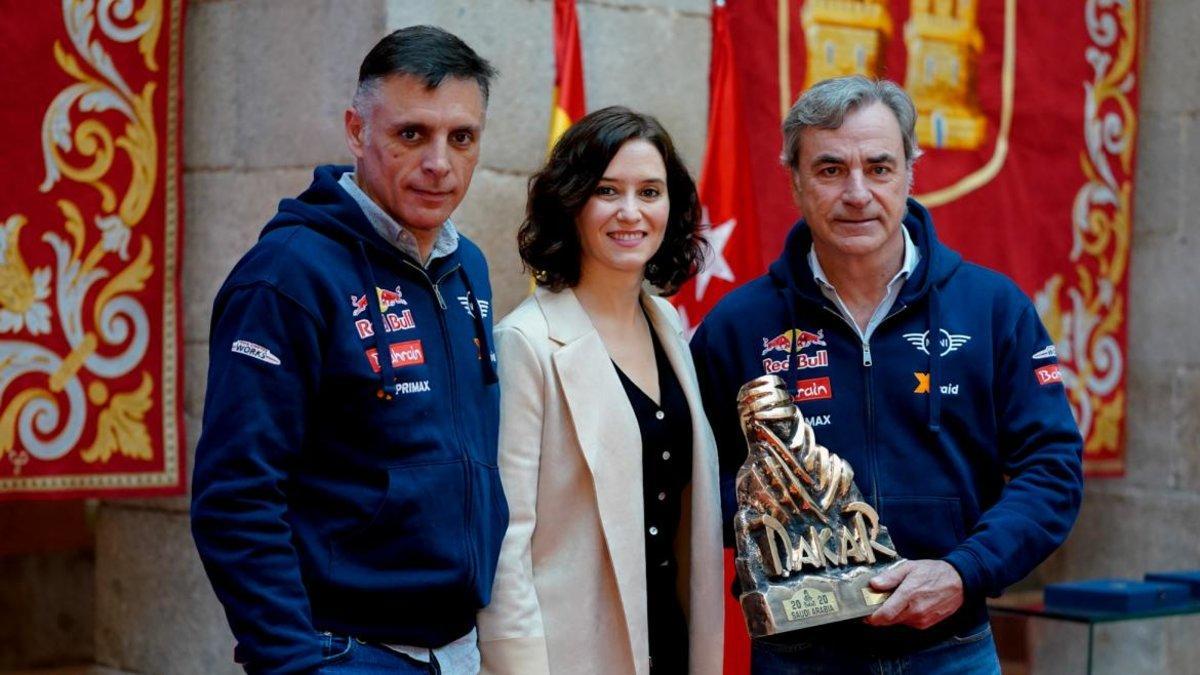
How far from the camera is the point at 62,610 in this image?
610 centimetres

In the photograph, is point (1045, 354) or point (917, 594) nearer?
point (917, 594)

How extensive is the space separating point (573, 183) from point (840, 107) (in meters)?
0.55

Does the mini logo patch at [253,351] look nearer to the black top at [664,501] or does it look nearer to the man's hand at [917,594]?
the black top at [664,501]

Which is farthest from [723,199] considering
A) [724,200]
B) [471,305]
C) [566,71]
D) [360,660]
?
[360,660]

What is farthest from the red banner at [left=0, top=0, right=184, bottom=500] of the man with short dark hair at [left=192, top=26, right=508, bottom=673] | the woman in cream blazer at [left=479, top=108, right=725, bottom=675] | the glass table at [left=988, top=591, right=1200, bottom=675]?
the glass table at [left=988, top=591, right=1200, bottom=675]

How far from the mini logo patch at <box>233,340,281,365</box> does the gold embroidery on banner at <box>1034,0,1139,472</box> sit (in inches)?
169

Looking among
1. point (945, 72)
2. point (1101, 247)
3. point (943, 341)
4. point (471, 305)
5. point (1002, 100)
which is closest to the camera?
point (471, 305)

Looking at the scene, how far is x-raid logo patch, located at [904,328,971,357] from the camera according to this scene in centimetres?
334

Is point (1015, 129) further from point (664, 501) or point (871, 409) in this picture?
point (664, 501)

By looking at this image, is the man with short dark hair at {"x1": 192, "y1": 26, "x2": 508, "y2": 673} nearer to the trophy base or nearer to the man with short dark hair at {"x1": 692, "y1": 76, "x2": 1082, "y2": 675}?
the trophy base

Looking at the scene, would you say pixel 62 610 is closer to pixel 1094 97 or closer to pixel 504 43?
pixel 504 43

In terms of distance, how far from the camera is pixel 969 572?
3.17 metres

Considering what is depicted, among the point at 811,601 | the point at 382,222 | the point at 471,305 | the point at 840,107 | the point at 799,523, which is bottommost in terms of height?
the point at 811,601

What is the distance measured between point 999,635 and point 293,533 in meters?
3.01
